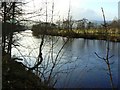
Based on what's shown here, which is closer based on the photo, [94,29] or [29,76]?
[29,76]

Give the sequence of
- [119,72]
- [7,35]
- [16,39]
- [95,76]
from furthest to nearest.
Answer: [119,72] < [95,76] < [16,39] < [7,35]

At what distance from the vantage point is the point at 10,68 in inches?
117

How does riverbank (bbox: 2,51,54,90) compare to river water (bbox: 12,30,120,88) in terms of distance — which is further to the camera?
river water (bbox: 12,30,120,88)

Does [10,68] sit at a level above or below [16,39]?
below

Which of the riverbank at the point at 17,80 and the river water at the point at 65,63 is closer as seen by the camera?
the riverbank at the point at 17,80

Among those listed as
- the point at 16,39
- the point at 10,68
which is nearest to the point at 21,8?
the point at 16,39

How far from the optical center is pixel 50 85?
2.64 m

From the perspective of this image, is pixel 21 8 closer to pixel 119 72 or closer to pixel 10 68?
pixel 10 68

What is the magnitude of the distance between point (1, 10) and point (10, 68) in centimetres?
89

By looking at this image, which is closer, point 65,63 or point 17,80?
point 17,80

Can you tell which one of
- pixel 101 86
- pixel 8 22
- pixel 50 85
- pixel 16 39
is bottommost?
pixel 101 86

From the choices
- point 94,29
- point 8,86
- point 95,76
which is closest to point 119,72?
point 95,76

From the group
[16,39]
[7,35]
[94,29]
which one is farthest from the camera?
[94,29]

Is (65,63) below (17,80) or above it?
above
